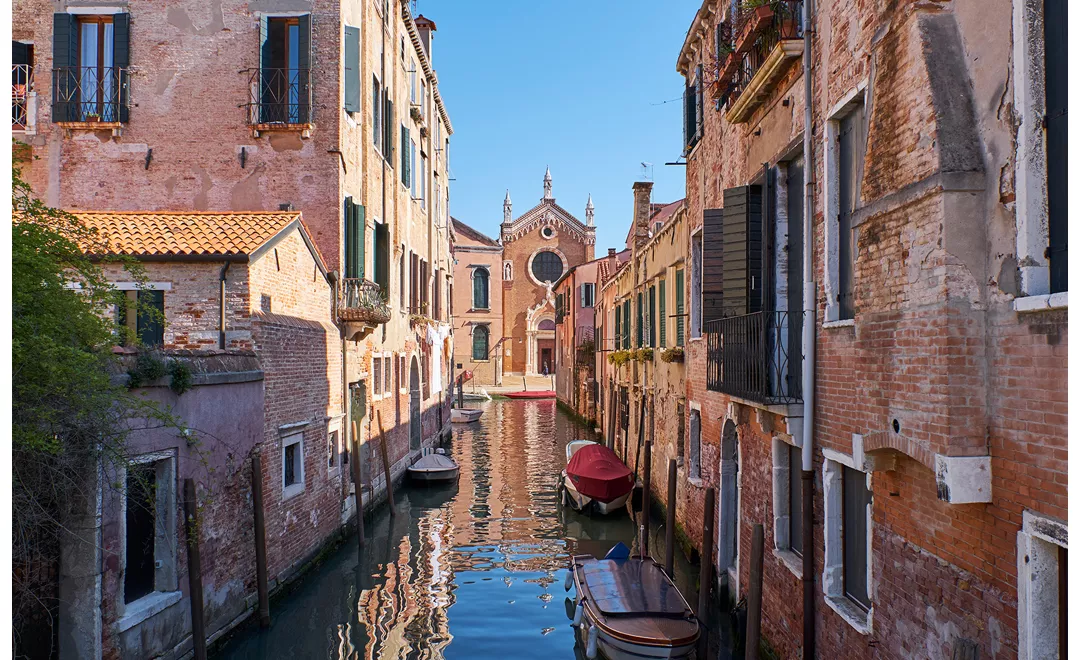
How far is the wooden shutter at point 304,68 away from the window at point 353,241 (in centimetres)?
156

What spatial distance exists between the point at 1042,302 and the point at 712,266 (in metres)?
5.77

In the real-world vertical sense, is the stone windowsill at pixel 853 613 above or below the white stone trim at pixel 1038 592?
below

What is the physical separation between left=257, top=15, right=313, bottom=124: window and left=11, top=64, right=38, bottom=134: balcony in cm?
382

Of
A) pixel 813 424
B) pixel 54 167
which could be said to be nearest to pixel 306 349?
pixel 54 167

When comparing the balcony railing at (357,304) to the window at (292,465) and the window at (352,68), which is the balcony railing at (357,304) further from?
the window at (352,68)

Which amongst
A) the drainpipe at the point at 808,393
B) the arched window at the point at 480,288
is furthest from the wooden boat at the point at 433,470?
the arched window at the point at 480,288

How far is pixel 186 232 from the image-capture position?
10.0 meters

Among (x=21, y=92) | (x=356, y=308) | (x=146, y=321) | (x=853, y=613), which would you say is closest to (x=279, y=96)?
(x=356, y=308)

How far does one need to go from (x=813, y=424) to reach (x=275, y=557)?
694cm

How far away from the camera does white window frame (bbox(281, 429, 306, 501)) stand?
409 inches

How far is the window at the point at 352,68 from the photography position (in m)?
13.5

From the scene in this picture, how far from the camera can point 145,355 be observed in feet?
24.5

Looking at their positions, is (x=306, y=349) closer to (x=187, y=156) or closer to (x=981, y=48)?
(x=187, y=156)

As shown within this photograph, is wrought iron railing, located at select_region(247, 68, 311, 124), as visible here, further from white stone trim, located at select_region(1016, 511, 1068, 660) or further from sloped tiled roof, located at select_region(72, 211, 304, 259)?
white stone trim, located at select_region(1016, 511, 1068, 660)
